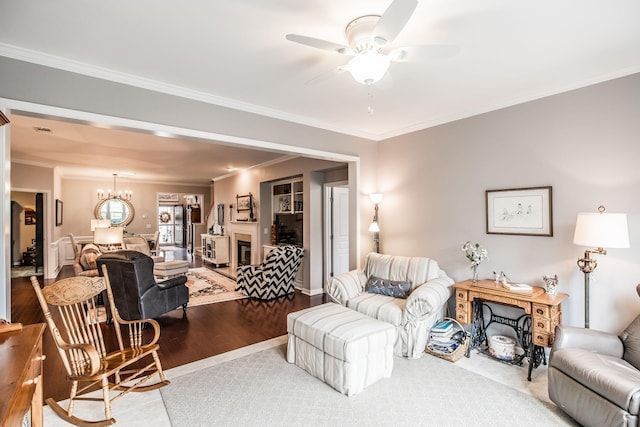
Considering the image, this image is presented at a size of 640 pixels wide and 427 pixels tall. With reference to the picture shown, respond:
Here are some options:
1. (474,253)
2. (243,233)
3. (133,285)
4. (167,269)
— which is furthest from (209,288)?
(474,253)

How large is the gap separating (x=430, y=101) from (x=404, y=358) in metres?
2.78

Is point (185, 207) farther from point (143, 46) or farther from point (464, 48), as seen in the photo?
point (464, 48)

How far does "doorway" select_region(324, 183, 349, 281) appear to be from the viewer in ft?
19.2

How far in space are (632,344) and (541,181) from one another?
1.58m

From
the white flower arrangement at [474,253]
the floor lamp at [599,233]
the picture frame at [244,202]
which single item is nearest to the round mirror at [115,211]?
the picture frame at [244,202]

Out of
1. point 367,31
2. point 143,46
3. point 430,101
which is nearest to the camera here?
point 367,31

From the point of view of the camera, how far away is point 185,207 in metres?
14.2

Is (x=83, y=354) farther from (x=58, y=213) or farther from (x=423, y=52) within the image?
(x=58, y=213)

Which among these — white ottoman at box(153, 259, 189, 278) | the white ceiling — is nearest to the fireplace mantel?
white ottoman at box(153, 259, 189, 278)

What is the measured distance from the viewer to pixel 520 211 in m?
3.31

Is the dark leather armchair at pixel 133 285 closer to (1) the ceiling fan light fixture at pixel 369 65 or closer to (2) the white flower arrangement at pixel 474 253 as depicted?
(1) the ceiling fan light fixture at pixel 369 65

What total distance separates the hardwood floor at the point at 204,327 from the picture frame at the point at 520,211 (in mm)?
2929

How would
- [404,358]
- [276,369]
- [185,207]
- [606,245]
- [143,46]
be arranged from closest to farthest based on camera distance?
[143,46]
[606,245]
[276,369]
[404,358]
[185,207]

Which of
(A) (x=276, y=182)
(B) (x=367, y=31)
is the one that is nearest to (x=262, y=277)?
(A) (x=276, y=182)
